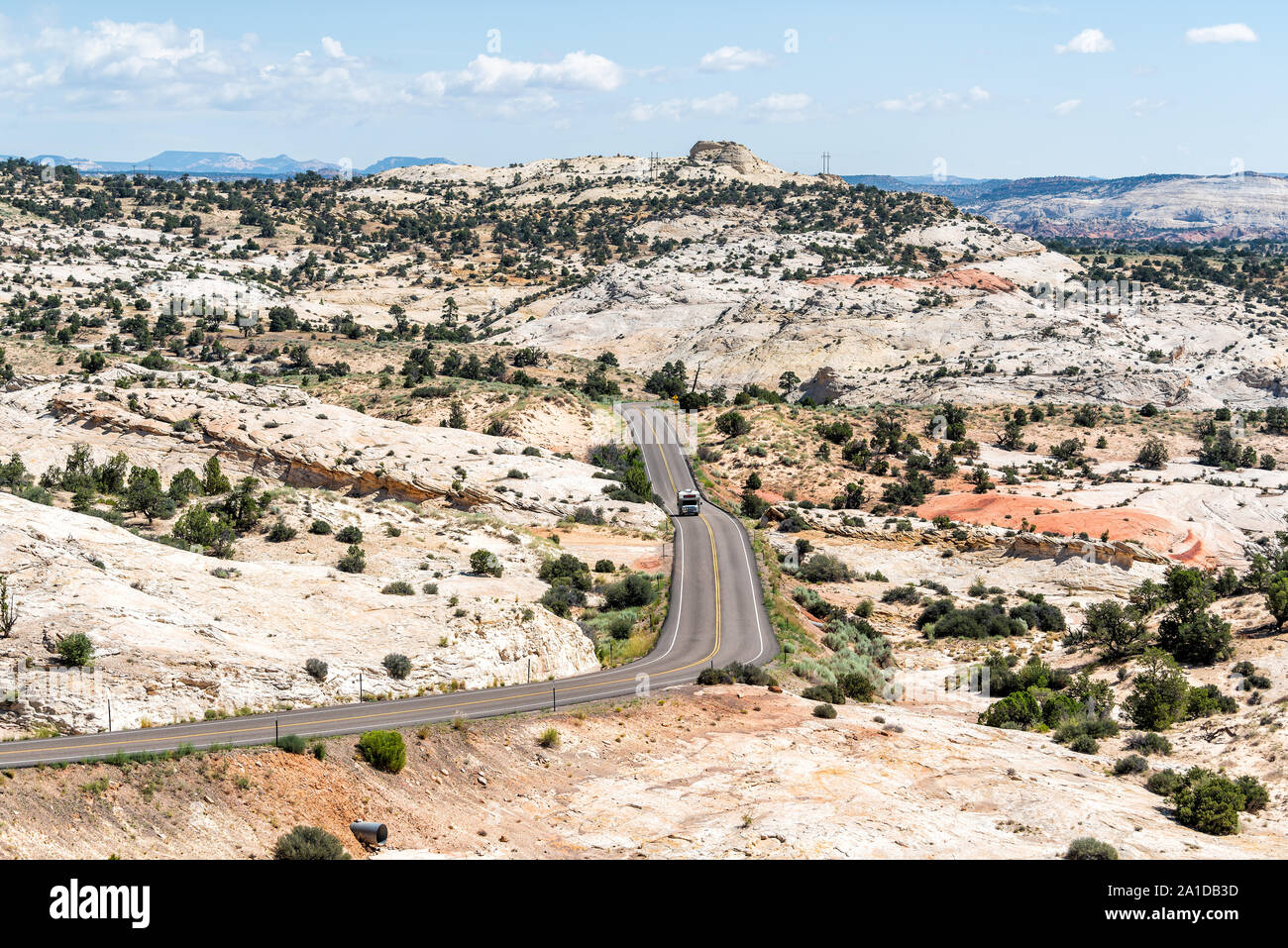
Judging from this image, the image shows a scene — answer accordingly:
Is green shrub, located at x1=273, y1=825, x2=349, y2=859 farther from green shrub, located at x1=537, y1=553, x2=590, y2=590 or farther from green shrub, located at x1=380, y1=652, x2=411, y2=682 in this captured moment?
green shrub, located at x1=537, y1=553, x2=590, y2=590

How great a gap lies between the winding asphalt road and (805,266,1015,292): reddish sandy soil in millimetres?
79228

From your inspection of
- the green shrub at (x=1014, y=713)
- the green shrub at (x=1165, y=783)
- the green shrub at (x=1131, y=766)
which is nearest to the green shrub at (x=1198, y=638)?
the green shrub at (x=1014, y=713)

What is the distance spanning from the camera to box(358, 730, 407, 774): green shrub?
2397 cm

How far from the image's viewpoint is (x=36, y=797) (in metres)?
19.0

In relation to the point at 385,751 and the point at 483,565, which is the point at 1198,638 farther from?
the point at 385,751

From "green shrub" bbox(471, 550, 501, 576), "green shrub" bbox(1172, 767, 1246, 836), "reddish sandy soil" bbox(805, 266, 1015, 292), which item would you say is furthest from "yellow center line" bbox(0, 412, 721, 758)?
"reddish sandy soil" bbox(805, 266, 1015, 292)

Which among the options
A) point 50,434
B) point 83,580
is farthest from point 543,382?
point 83,580

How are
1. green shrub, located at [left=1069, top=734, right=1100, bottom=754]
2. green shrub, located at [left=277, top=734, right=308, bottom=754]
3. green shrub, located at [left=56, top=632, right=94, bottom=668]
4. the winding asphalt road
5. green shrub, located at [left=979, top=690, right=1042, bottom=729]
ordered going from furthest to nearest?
green shrub, located at [left=979, top=690, right=1042, bottom=729]
green shrub, located at [left=1069, top=734, right=1100, bottom=754]
green shrub, located at [left=56, top=632, right=94, bottom=668]
the winding asphalt road
green shrub, located at [left=277, top=734, right=308, bottom=754]

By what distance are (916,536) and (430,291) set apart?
103296mm

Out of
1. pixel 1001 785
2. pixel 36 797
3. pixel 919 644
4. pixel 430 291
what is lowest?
pixel 919 644

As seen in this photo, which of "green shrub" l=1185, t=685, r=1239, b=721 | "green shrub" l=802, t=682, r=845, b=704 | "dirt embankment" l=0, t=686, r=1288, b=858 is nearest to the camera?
"dirt embankment" l=0, t=686, r=1288, b=858

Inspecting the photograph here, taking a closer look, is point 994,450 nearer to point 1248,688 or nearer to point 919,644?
point 919,644

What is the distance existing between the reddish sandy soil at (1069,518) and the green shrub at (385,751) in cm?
4811

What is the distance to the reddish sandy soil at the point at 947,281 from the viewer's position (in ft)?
444
